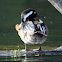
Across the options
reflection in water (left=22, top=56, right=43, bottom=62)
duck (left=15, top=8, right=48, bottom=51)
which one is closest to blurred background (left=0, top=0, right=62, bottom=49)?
duck (left=15, top=8, right=48, bottom=51)

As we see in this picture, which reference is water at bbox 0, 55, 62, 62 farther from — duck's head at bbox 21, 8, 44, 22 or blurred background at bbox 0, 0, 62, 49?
blurred background at bbox 0, 0, 62, 49

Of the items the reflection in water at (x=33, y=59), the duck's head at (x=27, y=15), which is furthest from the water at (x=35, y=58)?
the duck's head at (x=27, y=15)

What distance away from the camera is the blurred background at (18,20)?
14.1 meters

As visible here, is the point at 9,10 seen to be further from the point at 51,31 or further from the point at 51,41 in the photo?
the point at 51,41

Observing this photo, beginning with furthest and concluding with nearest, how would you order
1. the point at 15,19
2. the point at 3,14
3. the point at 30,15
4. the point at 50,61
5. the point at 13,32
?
the point at 3,14 < the point at 15,19 < the point at 13,32 < the point at 30,15 < the point at 50,61

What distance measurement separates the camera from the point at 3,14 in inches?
862

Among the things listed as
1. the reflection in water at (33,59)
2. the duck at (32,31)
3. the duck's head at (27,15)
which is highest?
the duck's head at (27,15)

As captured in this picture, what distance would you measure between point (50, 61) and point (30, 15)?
271cm

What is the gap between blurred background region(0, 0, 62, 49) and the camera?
1409 cm

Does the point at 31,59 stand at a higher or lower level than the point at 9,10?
lower

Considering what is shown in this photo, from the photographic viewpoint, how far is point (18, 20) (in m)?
19.6

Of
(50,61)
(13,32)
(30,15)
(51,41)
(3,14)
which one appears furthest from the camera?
(3,14)

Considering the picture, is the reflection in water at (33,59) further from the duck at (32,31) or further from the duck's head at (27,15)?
the duck's head at (27,15)

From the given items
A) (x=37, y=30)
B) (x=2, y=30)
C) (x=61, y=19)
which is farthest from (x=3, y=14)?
(x=37, y=30)
